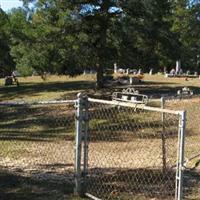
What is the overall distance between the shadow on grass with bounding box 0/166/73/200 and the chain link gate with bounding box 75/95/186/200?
387mm

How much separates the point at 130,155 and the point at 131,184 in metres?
4.01

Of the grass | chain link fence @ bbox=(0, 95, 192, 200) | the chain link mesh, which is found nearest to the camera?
chain link fence @ bbox=(0, 95, 192, 200)

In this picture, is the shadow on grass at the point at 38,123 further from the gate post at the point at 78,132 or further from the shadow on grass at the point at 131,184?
the gate post at the point at 78,132

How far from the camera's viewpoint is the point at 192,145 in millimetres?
15734

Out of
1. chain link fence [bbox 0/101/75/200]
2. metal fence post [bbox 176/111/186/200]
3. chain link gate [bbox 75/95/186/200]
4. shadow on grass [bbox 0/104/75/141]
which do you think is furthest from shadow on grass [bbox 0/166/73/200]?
shadow on grass [bbox 0/104/75/141]

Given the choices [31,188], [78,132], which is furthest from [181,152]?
[31,188]

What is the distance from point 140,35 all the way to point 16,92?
13143mm

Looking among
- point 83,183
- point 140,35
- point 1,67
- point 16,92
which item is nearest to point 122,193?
point 83,183

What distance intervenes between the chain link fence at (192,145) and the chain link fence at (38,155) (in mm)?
1981

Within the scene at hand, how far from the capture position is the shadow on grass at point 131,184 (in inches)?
346

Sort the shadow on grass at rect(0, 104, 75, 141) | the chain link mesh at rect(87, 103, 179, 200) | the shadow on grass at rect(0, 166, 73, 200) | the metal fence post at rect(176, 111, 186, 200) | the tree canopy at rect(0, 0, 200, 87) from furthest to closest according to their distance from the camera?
the tree canopy at rect(0, 0, 200, 87) < the shadow on grass at rect(0, 104, 75, 141) < the chain link mesh at rect(87, 103, 179, 200) < the shadow on grass at rect(0, 166, 73, 200) < the metal fence post at rect(176, 111, 186, 200)

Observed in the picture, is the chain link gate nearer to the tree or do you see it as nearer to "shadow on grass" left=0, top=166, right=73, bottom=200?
"shadow on grass" left=0, top=166, right=73, bottom=200

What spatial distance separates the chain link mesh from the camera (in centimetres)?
919

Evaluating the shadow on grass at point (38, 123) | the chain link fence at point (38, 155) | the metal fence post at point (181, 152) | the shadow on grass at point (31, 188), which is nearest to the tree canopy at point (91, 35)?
the shadow on grass at point (38, 123)
